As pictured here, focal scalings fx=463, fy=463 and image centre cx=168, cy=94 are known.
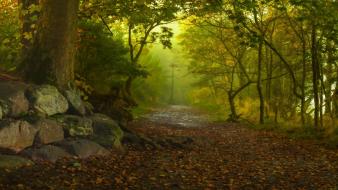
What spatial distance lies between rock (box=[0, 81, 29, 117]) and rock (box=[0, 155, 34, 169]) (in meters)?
1.10

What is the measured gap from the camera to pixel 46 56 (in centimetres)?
1197

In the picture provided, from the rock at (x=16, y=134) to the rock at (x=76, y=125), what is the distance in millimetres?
1384

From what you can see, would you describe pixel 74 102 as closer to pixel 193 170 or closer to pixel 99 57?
pixel 193 170

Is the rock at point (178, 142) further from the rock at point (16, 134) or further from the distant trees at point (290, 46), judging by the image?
the distant trees at point (290, 46)

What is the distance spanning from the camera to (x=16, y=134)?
905 cm

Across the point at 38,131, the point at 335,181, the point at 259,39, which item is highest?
the point at 259,39

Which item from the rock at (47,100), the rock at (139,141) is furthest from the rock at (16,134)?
the rock at (139,141)

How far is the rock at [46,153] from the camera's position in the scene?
Answer: 9.16 meters

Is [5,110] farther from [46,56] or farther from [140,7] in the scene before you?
[140,7]

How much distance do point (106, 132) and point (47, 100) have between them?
2007mm

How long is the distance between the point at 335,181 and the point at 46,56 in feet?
24.9

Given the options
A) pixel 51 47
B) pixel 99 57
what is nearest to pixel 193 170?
pixel 51 47

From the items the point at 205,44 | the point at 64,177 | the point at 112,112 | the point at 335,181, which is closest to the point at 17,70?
the point at 64,177

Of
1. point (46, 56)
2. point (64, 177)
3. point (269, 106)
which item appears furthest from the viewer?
point (269, 106)
